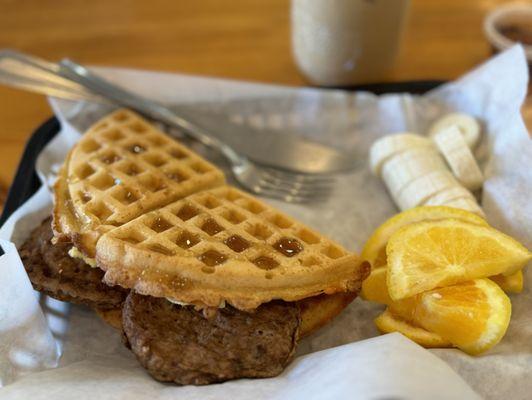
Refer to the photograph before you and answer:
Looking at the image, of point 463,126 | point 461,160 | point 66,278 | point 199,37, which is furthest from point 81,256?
point 199,37

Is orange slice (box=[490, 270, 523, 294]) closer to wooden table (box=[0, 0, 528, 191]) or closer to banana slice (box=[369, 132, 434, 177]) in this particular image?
banana slice (box=[369, 132, 434, 177])

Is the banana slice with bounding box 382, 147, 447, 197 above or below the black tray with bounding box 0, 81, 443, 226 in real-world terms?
below

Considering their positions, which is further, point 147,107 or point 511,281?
point 147,107

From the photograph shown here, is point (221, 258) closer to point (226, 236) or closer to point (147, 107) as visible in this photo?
point (226, 236)

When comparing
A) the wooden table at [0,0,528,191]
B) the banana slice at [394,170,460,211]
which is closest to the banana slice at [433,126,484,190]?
the banana slice at [394,170,460,211]

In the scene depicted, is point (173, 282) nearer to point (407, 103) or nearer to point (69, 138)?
point (69, 138)

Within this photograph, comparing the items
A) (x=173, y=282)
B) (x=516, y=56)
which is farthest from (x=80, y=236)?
(x=516, y=56)
